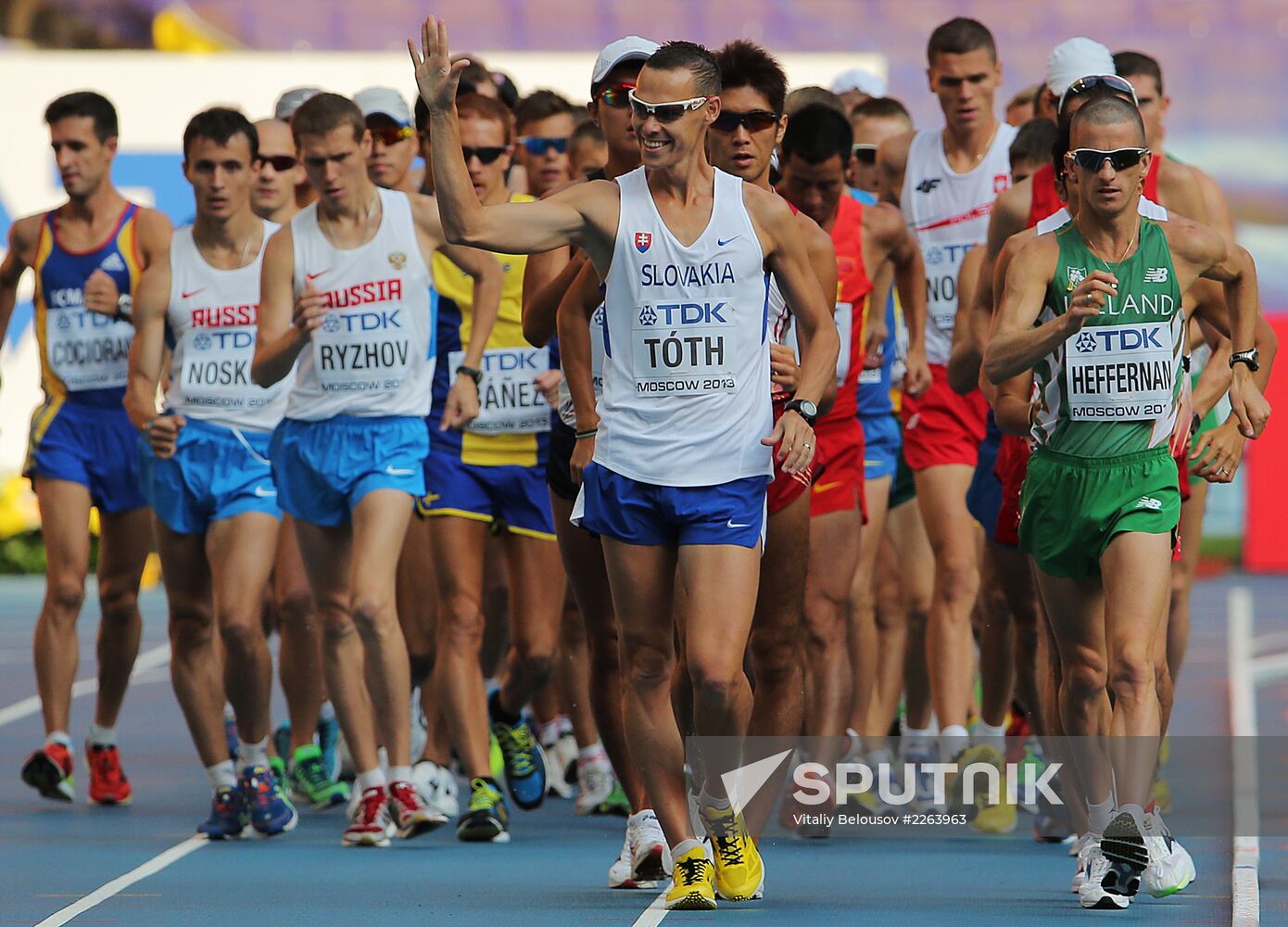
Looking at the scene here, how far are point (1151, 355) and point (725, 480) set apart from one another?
124cm

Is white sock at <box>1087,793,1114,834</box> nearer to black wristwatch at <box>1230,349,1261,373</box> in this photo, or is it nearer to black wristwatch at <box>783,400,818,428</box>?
black wristwatch at <box>1230,349,1261,373</box>

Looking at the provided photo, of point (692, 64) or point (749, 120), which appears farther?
point (749, 120)

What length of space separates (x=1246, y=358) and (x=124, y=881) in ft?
12.1

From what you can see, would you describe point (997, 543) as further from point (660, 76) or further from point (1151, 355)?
point (660, 76)

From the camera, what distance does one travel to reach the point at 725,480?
21.6ft

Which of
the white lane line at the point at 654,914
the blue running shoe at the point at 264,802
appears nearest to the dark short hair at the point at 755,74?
the white lane line at the point at 654,914

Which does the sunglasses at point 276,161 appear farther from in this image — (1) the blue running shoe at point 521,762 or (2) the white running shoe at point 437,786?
(2) the white running shoe at point 437,786

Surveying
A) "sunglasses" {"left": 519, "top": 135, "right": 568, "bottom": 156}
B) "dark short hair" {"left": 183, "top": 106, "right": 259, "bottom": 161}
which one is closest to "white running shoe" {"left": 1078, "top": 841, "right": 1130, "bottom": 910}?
A: "dark short hair" {"left": 183, "top": 106, "right": 259, "bottom": 161}

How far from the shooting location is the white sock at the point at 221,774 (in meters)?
8.41

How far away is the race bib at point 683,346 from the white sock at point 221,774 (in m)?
2.66

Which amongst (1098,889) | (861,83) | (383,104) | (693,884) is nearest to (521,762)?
(693,884)

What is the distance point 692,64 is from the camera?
6.45 metres

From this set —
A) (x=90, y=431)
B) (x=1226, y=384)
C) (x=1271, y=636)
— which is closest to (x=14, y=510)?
(x=1271, y=636)

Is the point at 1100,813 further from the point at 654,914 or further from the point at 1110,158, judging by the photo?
the point at 1110,158
